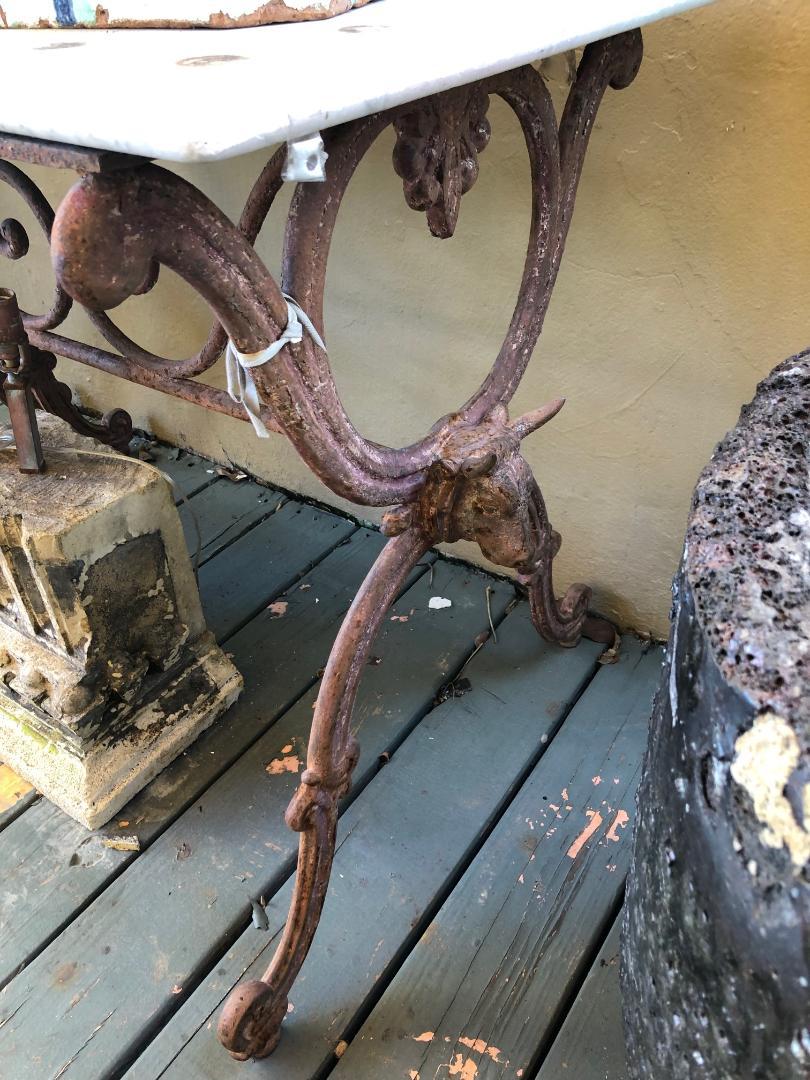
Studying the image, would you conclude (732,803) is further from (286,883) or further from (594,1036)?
(286,883)

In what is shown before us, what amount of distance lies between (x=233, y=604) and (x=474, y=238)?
27.6 inches

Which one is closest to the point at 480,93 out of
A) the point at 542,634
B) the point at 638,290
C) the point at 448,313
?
the point at 638,290

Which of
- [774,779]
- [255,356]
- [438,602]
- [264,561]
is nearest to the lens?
[774,779]

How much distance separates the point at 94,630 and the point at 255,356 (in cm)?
58

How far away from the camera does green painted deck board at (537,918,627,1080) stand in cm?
84

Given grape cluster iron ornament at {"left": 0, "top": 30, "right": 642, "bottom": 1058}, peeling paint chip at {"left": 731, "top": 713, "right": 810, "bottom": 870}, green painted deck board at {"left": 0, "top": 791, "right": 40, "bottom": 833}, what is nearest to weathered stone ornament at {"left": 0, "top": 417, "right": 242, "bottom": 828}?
green painted deck board at {"left": 0, "top": 791, "right": 40, "bottom": 833}

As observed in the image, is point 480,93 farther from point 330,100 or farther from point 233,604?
point 233,604

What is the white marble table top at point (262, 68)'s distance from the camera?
42 centimetres

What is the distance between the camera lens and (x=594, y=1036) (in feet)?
2.86

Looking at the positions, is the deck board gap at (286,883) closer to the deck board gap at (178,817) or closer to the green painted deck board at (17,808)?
the deck board gap at (178,817)

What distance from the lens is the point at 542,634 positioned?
128cm

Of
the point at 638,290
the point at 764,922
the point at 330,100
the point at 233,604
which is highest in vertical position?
the point at 330,100

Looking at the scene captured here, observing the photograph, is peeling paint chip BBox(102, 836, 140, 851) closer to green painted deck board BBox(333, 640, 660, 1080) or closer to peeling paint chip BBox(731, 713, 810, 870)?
green painted deck board BBox(333, 640, 660, 1080)

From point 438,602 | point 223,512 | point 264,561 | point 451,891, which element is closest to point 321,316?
point 451,891
